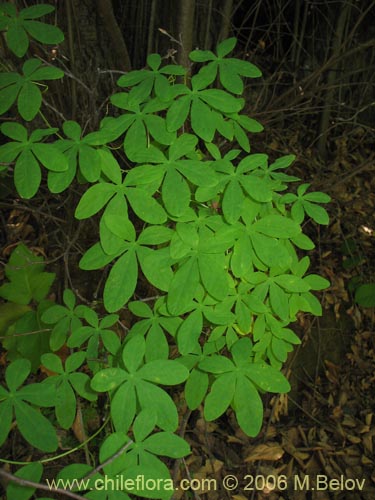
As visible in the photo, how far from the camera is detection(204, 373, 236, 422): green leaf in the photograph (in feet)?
4.46

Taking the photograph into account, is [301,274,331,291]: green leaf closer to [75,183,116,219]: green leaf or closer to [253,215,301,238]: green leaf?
[253,215,301,238]: green leaf

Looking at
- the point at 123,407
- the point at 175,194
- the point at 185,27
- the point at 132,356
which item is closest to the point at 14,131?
the point at 175,194

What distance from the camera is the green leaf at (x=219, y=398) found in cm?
136

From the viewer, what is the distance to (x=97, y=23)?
2.46 m

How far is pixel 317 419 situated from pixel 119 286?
2.03m

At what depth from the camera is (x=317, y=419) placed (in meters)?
2.78

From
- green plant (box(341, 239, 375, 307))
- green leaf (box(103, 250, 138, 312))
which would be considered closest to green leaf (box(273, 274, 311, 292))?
green leaf (box(103, 250, 138, 312))

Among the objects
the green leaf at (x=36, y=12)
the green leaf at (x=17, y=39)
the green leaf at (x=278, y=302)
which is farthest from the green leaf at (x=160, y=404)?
the green leaf at (x=36, y=12)

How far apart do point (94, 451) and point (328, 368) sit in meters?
1.65

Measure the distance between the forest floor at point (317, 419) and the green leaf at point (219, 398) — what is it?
617 millimetres

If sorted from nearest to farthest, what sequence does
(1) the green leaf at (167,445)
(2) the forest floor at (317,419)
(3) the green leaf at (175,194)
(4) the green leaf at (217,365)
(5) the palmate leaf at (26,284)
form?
(1) the green leaf at (167,445) → (3) the green leaf at (175,194) → (4) the green leaf at (217,365) → (5) the palmate leaf at (26,284) → (2) the forest floor at (317,419)

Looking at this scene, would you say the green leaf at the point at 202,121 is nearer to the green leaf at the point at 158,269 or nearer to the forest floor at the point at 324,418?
the green leaf at the point at 158,269

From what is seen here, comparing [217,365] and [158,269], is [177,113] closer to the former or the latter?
[158,269]

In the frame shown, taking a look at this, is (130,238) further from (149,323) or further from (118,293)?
(149,323)
